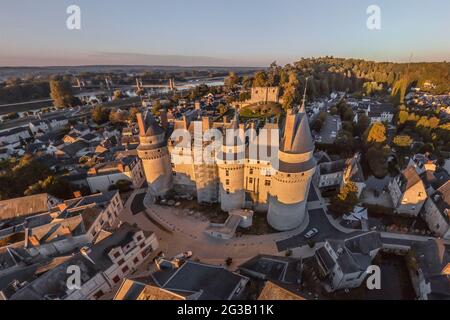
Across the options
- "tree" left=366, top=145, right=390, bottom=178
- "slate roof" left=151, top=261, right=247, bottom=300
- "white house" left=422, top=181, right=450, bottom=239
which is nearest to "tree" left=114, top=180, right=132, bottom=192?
"slate roof" left=151, top=261, right=247, bottom=300

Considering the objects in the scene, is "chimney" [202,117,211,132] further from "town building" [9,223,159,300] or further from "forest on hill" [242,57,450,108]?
"forest on hill" [242,57,450,108]

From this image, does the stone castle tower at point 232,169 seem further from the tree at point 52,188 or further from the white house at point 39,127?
the white house at point 39,127

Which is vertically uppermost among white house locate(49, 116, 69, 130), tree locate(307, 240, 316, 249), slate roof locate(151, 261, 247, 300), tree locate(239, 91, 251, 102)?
tree locate(239, 91, 251, 102)

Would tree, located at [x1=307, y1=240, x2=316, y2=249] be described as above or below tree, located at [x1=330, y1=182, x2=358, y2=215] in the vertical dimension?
below

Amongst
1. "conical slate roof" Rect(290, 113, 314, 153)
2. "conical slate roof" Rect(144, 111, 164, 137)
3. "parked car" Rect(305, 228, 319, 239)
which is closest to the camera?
"conical slate roof" Rect(290, 113, 314, 153)

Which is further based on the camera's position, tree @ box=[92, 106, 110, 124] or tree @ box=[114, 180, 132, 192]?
tree @ box=[92, 106, 110, 124]

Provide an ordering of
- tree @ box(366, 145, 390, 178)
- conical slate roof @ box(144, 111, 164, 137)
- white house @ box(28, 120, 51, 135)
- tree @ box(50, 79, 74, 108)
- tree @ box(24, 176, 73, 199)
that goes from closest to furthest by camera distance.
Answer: conical slate roof @ box(144, 111, 164, 137) → tree @ box(24, 176, 73, 199) → tree @ box(366, 145, 390, 178) → white house @ box(28, 120, 51, 135) → tree @ box(50, 79, 74, 108)

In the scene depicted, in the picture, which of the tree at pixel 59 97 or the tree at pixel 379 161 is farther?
the tree at pixel 59 97

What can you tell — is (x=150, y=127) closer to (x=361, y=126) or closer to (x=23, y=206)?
(x=23, y=206)

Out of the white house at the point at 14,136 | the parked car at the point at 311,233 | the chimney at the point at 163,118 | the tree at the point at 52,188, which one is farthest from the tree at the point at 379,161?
the white house at the point at 14,136
